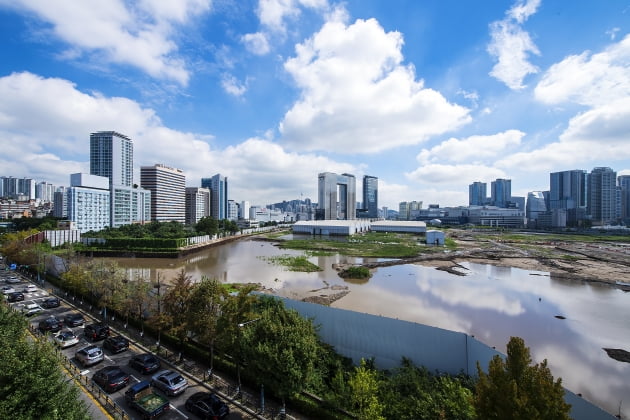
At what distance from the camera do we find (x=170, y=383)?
25.2ft

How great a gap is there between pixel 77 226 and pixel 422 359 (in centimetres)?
5208

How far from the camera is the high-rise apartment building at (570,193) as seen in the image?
96.6 meters

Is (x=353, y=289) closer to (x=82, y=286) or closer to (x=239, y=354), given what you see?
(x=239, y=354)

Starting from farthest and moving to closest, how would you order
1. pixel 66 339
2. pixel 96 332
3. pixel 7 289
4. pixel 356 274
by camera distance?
pixel 356 274 → pixel 7 289 → pixel 96 332 → pixel 66 339

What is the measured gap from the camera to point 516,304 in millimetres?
16797

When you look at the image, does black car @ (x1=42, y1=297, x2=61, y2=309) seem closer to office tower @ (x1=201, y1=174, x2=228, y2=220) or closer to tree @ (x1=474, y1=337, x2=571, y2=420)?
tree @ (x1=474, y1=337, x2=571, y2=420)

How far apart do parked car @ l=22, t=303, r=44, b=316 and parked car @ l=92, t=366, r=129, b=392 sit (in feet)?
26.6

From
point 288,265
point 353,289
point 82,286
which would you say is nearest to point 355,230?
point 288,265

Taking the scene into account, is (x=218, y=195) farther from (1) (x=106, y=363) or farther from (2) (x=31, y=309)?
(1) (x=106, y=363)

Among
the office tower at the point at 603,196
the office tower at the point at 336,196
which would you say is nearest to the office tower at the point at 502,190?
the office tower at the point at 603,196

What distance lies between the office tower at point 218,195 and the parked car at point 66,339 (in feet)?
314

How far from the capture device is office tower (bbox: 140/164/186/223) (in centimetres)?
6806

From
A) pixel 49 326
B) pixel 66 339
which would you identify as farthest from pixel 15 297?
pixel 66 339

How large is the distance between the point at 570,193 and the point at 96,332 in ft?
451
